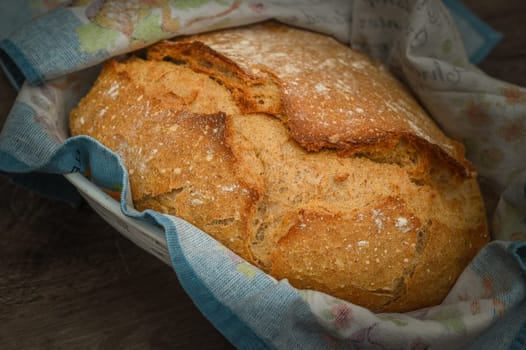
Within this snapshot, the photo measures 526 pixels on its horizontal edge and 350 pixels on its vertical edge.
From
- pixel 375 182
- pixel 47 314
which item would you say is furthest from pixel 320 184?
pixel 47 314

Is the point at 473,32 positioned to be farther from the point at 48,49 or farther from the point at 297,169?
the point at 48,49

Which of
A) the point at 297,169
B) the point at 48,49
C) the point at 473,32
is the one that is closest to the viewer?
the point at 297,169

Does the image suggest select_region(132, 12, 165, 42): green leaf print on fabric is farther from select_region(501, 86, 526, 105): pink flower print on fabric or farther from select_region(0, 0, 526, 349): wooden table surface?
select_region(501, 86, 526, 105): pink flower print on fabric

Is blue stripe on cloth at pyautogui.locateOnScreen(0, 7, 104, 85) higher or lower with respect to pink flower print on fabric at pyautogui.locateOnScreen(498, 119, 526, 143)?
higher

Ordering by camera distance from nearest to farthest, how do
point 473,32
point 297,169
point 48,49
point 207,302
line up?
point 207,302 → point 297,169 → point 48,49 → point 473,32

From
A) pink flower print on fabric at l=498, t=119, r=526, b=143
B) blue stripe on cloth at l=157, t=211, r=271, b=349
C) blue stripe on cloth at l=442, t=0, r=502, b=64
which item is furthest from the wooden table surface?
blue stripe on cloth at l=442, t=0, r=502, b=64

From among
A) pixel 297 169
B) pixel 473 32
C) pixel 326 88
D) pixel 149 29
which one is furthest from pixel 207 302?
pixel 473 32
